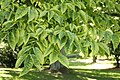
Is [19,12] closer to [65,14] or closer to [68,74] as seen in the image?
[65,14]

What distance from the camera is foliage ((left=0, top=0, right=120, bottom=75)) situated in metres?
1.75

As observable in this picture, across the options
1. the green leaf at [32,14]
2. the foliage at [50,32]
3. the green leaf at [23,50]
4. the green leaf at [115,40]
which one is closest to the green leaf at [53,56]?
the foliage at [50,32]

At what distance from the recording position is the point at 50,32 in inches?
71.7

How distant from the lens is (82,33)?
1.90 m

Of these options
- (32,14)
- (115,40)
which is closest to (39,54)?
(32,14)

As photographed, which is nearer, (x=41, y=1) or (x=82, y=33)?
(x=82, y=33)

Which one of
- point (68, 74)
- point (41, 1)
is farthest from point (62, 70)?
point (41, 1)

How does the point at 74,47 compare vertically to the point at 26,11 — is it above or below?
below

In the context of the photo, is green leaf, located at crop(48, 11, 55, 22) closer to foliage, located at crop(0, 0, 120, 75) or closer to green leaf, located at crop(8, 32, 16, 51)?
foliage, located at crop(0, 0, 120, 75)

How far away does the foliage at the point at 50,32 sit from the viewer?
5.74ft

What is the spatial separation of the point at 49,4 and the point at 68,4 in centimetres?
17

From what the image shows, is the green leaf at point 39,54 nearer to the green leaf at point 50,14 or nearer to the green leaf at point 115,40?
the green leaf at point 50,14

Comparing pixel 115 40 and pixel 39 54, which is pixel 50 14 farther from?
pixel 115 40

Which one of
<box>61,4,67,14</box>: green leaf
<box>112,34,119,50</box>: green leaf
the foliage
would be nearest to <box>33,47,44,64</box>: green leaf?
the foliage
